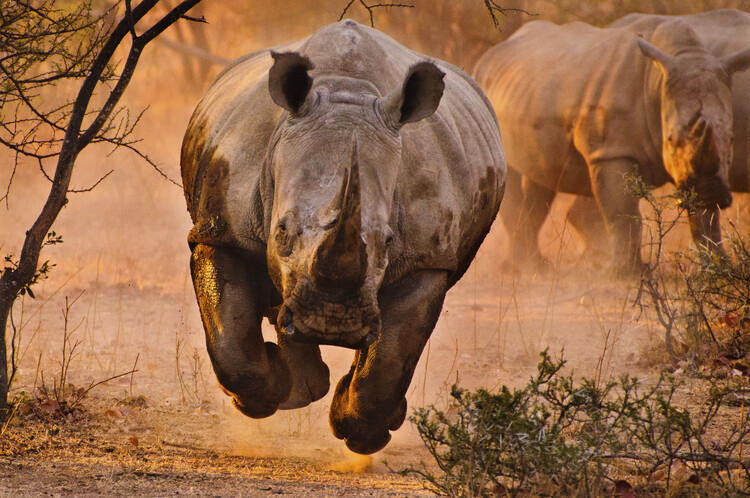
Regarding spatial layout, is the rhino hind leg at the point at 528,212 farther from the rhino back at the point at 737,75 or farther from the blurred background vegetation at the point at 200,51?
the rhino back at the point at 737,75

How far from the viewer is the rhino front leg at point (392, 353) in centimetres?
399

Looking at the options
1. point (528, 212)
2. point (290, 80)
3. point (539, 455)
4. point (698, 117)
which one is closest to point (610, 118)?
point (698, 117)

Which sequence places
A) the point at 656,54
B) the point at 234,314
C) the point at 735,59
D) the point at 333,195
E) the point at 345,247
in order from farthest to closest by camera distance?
the point at 656,54
the point at 735,59
the point at 234,314
the point at 333,195
the point at 345,247

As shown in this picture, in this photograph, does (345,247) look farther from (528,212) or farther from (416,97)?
(528,212)

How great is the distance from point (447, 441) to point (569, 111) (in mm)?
7139

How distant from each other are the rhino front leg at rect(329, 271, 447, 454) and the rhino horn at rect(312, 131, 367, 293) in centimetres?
78

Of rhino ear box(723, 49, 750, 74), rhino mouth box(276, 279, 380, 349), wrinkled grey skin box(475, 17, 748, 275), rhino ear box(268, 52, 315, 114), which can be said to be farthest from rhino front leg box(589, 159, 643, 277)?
rhino mouth box(276, 279, 380, 349)

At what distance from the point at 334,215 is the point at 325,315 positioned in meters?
0.34

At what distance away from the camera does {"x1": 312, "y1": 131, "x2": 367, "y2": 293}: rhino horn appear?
3.04 meters

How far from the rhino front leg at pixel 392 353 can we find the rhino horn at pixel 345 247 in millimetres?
785

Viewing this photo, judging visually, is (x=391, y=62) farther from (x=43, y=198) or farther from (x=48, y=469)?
(x=43, y=198)

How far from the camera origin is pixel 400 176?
3.86 m

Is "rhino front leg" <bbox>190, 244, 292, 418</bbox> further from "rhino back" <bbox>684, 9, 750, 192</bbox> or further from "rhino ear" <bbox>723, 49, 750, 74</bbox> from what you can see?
"rhino back" <bbox>684, 9, 750, 192</bbox>

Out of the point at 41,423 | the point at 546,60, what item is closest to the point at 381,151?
the point at 41,423
